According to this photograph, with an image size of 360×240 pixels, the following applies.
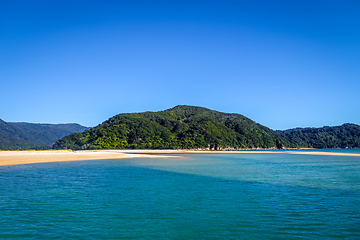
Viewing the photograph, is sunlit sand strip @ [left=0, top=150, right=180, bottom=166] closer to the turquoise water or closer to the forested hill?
the turquoise water

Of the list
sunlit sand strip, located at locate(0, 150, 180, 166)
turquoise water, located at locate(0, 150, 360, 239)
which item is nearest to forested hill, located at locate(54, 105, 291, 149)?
sunlit sand strip, located at locate(0, 150, 180, 166)

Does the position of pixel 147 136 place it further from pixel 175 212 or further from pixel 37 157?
pixel 175 212

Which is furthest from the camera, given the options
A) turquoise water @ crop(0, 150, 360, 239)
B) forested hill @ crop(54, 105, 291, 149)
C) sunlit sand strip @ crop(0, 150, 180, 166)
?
forested hill @ crop(54, 105, 291, 149)

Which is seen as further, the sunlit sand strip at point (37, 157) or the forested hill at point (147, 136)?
the forested hill at point (147, 136)

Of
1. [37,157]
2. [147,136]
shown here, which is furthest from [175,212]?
[147,136]

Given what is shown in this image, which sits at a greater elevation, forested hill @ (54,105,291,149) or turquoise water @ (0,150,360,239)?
forested hill @ (54,105,291,149)

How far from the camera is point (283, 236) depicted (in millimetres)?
10039

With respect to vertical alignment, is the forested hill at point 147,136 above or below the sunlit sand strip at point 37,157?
above

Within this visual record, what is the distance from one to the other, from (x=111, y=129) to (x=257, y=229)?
508 ft

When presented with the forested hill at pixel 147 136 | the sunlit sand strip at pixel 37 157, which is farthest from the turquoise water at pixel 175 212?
the forested hill at pixel 147 136

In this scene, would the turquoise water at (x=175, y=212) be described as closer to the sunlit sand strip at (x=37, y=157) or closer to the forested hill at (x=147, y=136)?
the sunlit sand strip at (x=37, y=157)

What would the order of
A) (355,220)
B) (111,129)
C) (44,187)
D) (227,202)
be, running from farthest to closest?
(111,129), (44,187), (227,202), (355,220)

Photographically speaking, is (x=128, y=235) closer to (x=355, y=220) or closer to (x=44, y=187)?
(x=355, y=220)

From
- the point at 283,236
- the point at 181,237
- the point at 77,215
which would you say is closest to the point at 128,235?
the point at 181,237
